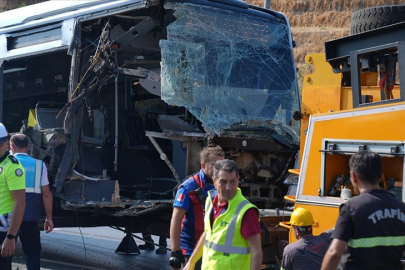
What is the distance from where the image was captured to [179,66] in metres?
7.89

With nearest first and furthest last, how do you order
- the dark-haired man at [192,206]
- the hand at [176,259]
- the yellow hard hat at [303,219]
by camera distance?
1. the yellow hard hat at [303,219]
2. the hand at [176,259]
3. the dark-haired man at [192,206]

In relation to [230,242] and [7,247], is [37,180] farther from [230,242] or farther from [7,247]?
[230,242]

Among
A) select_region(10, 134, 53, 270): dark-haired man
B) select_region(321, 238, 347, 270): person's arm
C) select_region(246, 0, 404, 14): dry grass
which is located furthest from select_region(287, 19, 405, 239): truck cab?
select_region(246, 0, 404, 14): dry grass

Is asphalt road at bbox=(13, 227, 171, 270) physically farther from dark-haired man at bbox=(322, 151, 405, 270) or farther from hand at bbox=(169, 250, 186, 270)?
dark-haired man at bbox=(322, 151, 405, 270)

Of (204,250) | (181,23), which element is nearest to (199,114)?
(181,23)

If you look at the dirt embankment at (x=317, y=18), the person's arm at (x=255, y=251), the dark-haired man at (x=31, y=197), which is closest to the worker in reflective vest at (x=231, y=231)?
the person's arm at (x=255, y=251)

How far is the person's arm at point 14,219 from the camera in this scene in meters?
6.27

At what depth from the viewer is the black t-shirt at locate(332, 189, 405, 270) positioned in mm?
3787

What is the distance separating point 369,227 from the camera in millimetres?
3783

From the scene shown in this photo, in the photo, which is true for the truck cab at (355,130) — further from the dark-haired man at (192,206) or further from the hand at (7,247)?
the hand at (7,247)

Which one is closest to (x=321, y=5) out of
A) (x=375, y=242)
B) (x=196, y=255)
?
(x=196, y=255)

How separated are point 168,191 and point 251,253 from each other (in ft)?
14.4

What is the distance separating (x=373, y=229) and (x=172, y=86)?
428cm

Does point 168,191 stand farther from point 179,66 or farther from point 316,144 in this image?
point 316,144
